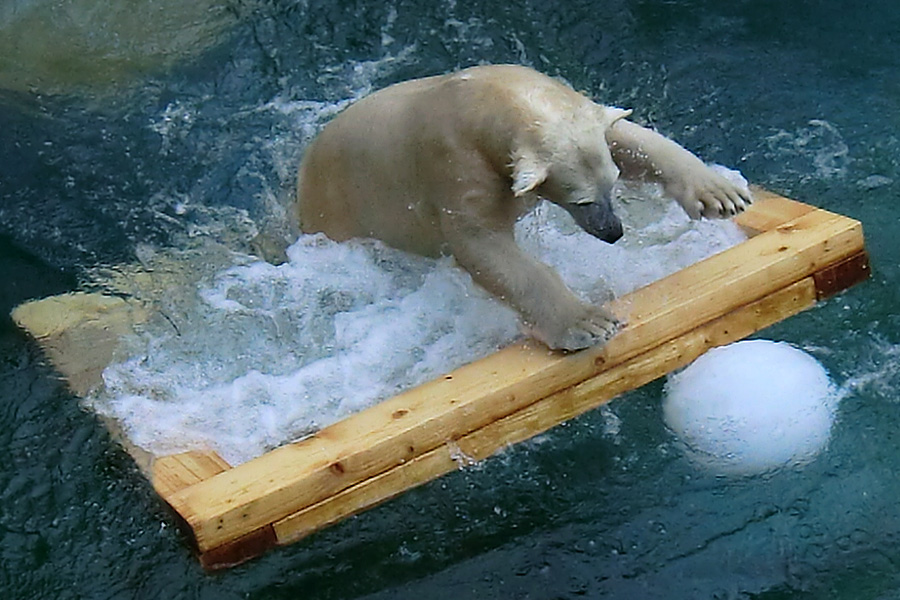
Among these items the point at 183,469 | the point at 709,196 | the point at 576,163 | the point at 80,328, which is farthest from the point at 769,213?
the point at 80,328

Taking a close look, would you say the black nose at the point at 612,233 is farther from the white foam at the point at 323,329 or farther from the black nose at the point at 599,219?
the white foam at the point at 323,329

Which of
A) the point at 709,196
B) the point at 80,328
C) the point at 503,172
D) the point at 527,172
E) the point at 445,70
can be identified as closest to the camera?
the point at 527,172

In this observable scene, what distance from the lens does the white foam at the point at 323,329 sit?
3.27m

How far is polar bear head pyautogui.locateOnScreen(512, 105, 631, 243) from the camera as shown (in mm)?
2951

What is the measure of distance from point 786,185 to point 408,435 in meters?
1.90

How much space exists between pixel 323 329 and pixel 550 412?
0.84 meters

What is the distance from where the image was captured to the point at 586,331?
306 centimetres

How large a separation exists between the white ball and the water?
0.08 meters

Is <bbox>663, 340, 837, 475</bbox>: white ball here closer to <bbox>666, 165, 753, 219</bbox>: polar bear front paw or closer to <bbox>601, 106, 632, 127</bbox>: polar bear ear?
<bbox>666, 165, 753, 219</bbox>: polar bear front paw

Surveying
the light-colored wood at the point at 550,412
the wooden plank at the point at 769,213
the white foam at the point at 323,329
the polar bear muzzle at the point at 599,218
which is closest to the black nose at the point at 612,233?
the polar bear muzzle at the point at 599,218

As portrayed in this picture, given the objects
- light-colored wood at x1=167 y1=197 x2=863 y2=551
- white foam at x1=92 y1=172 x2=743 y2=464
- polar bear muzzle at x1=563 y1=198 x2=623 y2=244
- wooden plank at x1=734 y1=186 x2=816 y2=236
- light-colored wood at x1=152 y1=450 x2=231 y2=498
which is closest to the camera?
light-colored wood at x1=167 y1=197 x2=863 y2=551

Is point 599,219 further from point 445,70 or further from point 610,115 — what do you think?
point 445,70

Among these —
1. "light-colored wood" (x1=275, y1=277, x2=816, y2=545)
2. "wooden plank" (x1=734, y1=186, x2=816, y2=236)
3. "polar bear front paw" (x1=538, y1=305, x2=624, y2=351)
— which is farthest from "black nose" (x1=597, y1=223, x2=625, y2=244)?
"wooden plank" (x1=734, y1=186, x2=816, y2=236)

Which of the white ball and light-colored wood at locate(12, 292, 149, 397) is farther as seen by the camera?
light-colored wood at locate(12, 292, 149, 397)
